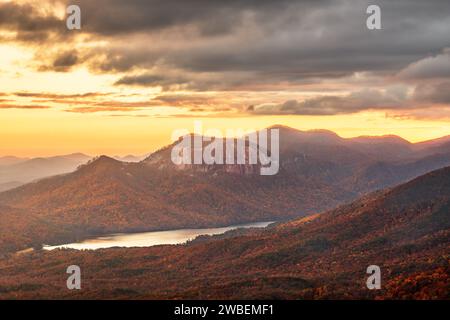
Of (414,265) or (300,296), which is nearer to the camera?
(300,296)

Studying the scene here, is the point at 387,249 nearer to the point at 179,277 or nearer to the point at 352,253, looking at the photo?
the point at 352,253

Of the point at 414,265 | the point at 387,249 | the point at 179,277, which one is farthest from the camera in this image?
the point at 179,277

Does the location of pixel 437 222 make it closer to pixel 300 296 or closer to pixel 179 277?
pixel 179 277

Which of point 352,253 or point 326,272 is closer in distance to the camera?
point 326,272
